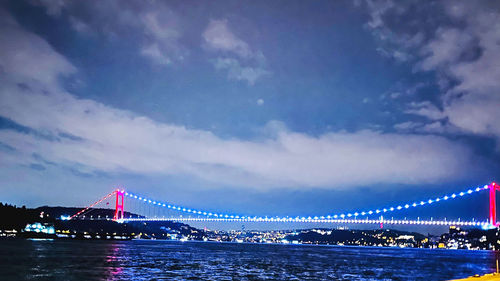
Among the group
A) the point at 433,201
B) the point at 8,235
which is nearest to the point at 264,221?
the point at 433,201

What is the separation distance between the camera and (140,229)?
621 feet

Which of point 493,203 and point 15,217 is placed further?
point 15,217

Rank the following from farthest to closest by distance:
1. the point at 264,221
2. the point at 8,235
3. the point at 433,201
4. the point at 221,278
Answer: the point at 8,235 < the point at 433,201 < the point at 264,221 < the point at 221,278

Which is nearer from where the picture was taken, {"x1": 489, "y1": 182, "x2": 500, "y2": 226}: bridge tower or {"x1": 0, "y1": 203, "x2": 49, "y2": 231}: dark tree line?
{"x1": 489, "y1": 182, "x2": 500, "y2": 226}: bridge tower

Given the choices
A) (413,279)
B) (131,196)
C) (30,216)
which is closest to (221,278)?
(413,279)

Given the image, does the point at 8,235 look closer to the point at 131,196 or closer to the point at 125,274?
the point at 131,196

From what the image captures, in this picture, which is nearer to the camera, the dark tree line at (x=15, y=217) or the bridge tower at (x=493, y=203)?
the bridge tower at (x=493, y=203)

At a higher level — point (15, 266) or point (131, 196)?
point (131, 196)

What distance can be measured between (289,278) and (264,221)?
218 ft

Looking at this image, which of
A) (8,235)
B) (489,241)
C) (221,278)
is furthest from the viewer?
(489,241)

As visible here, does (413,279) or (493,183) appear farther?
(493,183)

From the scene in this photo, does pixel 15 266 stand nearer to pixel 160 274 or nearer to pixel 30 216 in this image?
pixel 160 274

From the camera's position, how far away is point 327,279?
32312mm

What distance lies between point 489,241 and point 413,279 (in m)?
141
